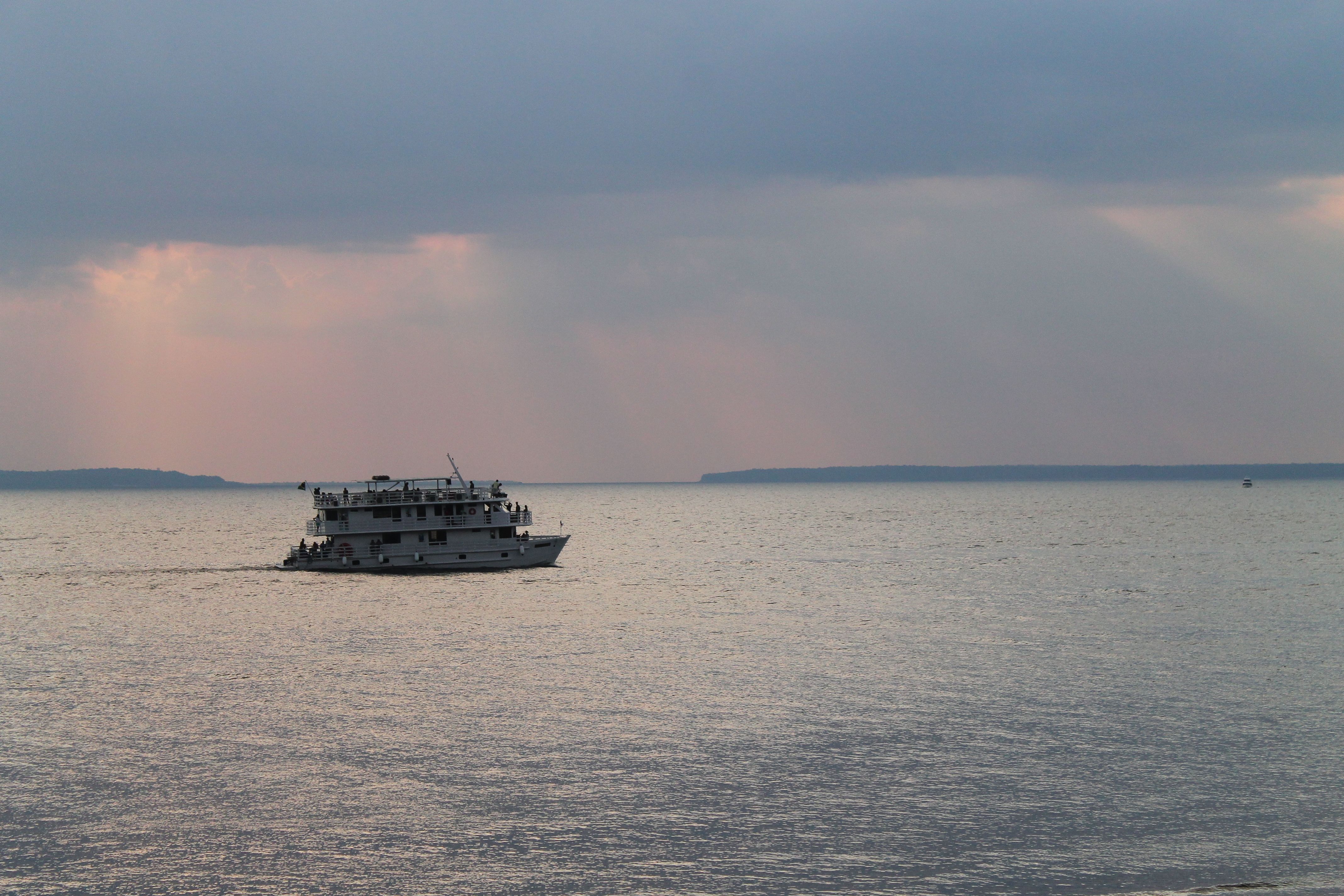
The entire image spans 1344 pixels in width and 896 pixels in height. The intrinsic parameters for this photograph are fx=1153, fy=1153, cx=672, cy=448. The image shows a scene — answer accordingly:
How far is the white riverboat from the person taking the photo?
98250 millimetres

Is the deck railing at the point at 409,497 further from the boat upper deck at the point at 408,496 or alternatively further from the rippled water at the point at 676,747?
the rippled water at the point at 676,747

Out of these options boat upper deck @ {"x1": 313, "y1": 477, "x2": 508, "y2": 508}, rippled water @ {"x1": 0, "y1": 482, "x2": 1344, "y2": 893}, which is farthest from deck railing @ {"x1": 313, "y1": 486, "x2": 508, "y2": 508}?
rippled water @ {"x1": 0, "y1": 482, "x2": 1344, "y2": 893}

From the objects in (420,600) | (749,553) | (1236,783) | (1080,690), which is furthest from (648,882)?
(749,553)

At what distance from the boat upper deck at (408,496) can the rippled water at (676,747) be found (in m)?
17.0

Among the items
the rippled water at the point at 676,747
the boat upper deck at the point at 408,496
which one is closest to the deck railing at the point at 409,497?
the boat upper deck at the point at 408,496

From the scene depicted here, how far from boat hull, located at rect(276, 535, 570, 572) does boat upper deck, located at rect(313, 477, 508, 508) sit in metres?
4.75

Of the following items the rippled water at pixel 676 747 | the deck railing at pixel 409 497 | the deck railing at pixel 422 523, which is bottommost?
the rippled water at pixel 676 747

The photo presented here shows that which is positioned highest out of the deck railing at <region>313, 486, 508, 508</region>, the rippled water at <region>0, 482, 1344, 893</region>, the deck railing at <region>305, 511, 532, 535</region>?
the deck railing at <region>313, 486, 508, 508</region>

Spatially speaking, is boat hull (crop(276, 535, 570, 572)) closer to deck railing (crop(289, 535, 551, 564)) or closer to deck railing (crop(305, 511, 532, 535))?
deck railing (crop(289, 535, 551, 564))

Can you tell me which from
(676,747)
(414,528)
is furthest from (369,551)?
(676,747)

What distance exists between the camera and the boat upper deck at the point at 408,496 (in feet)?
320

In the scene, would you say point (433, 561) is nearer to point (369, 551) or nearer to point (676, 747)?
point (369, 551)

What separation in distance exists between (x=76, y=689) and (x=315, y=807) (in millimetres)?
23939

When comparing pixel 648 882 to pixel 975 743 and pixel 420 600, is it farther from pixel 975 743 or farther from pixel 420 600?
pixel 420 600
